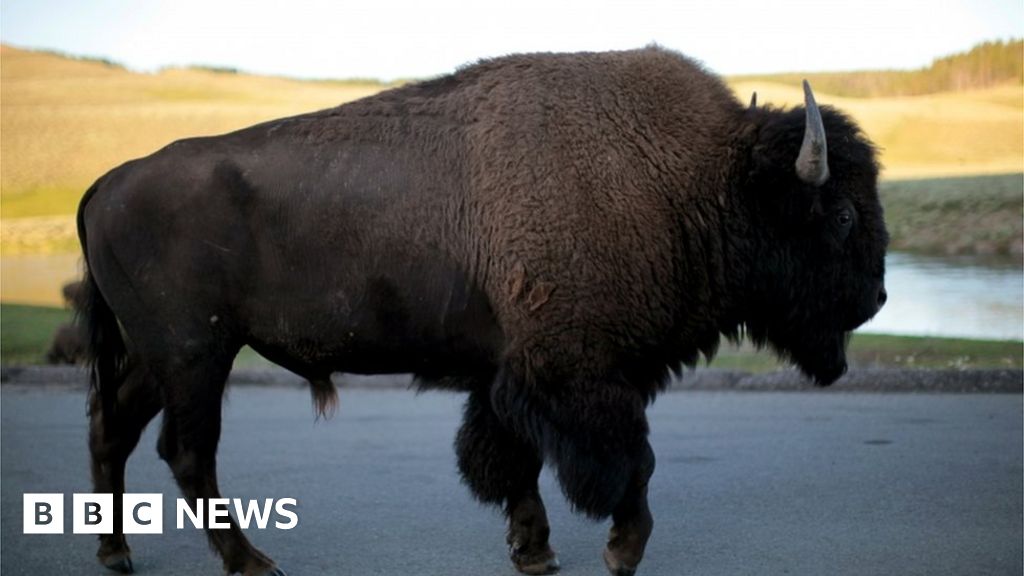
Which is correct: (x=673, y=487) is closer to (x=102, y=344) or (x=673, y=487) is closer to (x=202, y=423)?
(x=202, y=423)

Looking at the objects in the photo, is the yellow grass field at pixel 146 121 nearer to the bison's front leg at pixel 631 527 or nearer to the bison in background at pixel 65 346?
the bison in background at pixel 65 346

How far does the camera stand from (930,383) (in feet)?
33.2

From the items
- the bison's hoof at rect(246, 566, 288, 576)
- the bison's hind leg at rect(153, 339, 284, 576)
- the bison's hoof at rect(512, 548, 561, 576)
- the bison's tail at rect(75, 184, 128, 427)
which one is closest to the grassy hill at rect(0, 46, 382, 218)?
the bison's tail at rect(75, 184, 128, 427)

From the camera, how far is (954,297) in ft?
42.4

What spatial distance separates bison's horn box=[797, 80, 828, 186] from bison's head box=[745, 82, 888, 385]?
0.04ft

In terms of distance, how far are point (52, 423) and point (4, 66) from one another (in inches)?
321

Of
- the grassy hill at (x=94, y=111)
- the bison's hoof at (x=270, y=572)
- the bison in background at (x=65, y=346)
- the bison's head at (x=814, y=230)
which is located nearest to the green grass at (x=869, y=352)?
the bison in background at (x=65, y=346)

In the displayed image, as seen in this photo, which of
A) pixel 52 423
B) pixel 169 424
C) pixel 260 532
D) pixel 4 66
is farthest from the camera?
pixel 4 66

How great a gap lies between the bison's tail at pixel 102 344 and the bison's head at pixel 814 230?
9.85ft

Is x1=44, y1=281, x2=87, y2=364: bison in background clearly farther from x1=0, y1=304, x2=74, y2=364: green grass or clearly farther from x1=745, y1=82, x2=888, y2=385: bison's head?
x1=745, y1=82, x2=888, y2=385: bison's head

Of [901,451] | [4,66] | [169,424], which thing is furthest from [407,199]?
[4,66]

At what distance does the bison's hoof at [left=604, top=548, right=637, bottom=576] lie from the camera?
5578 millimetres

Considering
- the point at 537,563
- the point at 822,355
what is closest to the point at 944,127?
the point at 822,355

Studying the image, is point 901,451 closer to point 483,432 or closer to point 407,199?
point 483,432
